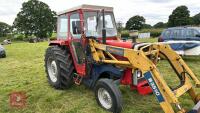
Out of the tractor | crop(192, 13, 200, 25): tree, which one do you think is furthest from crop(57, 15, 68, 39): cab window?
crop(192, 13, 200, 25): tree

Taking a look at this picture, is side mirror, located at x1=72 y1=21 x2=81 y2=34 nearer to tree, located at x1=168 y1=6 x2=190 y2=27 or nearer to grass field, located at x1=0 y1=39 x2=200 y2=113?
grass field, located at x1=0 y1=39 x2=200 y2=113

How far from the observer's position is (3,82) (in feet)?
30.2

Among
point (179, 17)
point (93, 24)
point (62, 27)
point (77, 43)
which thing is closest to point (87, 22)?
point (93, 24)

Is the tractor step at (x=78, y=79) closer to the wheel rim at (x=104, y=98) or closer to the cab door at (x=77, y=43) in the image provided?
the cab door at (x=77, y=43)

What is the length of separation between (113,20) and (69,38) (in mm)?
1284

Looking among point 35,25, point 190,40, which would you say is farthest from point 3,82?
point 35,25

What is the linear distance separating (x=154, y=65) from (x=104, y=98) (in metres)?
1.52

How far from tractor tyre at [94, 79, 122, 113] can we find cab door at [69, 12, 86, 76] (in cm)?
99

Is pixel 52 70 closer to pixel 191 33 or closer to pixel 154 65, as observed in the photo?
pixel 154 65

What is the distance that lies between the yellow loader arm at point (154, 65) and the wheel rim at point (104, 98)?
2.16 ft

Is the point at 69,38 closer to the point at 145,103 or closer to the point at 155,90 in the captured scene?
the point at 145,103

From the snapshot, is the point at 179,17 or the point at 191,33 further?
the point at 179,17

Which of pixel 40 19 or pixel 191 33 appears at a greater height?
pixel 40 19

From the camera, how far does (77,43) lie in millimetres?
6895
